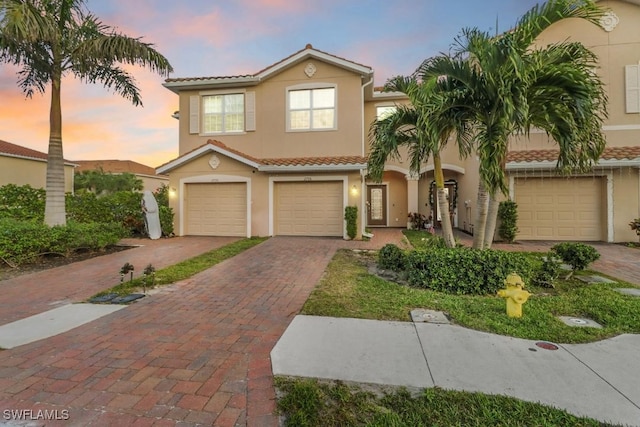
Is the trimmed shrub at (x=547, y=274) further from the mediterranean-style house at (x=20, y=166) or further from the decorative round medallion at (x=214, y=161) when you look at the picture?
the mediterranean-style house at (x=20, y=166)

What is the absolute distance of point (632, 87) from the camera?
1216 cm

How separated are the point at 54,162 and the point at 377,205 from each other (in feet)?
48.2

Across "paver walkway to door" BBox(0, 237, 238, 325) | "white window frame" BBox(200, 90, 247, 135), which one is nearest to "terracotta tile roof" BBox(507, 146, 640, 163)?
"white window frame" BBox(200, 90, 247, 135)

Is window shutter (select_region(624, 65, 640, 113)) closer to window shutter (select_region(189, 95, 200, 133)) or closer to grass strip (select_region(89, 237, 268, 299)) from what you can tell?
grass strip (select_region(89, 237, 268, 299))

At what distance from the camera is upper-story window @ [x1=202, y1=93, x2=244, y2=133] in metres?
14.9

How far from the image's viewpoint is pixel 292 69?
14.2 m

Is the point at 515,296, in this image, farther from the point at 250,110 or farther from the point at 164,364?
the point at 250,110

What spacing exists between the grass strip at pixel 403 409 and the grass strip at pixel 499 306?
5.61ft

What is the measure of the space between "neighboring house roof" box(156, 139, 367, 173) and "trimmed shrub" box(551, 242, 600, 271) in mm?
7183

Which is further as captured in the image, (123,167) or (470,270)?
(123,167)

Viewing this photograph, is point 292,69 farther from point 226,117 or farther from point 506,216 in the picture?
point 506,216

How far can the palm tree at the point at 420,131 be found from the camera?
6.23 m

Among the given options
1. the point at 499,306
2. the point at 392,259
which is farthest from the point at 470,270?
the point at 392,259

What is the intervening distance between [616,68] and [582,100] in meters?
10.0
